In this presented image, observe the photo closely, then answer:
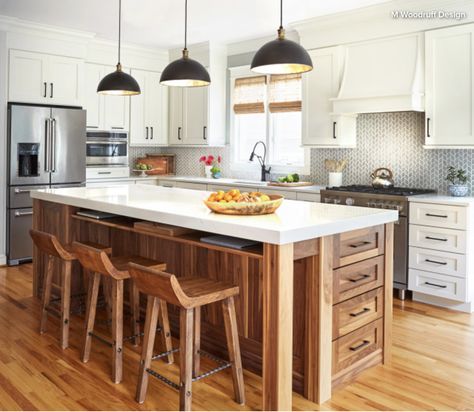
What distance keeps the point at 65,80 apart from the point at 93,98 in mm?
540

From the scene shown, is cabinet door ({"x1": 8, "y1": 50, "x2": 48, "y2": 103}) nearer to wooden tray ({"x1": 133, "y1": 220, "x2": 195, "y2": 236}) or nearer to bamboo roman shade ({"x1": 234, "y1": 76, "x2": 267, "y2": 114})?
bamboo roman shade ({"x1": 234, "y1": 76, "x2": 267, "y2": 114})

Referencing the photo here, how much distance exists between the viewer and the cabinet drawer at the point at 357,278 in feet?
9.13

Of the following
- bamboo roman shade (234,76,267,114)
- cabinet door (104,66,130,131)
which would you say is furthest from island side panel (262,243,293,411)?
cabinet door (104,66,130,131)

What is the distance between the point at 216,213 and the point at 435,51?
108 inches

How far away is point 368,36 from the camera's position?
193 inches

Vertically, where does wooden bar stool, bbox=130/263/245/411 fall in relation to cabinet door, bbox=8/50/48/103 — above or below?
below

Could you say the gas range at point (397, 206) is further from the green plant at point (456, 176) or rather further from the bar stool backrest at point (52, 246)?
the bar stool backrest at point (52, 246)

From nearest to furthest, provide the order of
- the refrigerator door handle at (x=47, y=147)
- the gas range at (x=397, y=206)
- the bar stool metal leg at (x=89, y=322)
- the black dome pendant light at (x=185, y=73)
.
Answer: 1. the bar stool metal leg at (x=89, y=322)
2. the black dome pendant light at (x=185, y=73)
3. the gas range at (x=397, y=206)
4. the refrigerator door handle at (x=47, y=147)

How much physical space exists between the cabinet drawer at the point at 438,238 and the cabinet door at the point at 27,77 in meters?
4.28

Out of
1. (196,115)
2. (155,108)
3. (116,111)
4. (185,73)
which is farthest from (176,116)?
(185,73)

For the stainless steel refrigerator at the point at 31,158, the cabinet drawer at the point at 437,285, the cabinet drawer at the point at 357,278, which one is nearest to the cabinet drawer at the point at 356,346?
the cabinet drawer at the point at 357,278

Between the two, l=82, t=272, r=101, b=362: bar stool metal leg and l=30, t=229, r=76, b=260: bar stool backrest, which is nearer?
l=82, t=272, r=101, b=362: bar stool metal leg

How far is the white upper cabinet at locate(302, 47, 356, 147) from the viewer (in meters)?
5.21

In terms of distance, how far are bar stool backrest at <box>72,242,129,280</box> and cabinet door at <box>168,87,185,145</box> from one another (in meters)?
4.26
